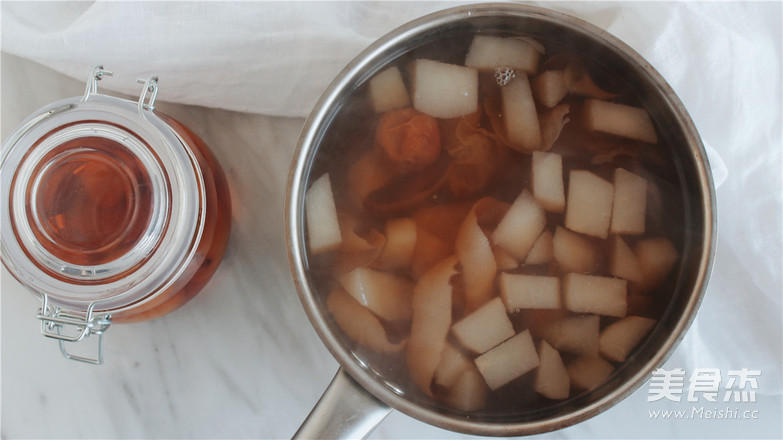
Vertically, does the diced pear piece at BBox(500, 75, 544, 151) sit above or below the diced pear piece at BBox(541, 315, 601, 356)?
above

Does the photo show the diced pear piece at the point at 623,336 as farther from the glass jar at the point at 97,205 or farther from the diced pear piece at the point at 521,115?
the glass jar at the point at 97,205

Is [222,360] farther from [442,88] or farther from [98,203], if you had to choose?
[442,88]

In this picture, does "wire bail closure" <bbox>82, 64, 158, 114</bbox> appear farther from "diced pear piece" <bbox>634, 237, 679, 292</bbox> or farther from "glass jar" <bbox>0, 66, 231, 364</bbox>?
"diced pear piece" <bbox>634, 237, 679, 292</bbox>

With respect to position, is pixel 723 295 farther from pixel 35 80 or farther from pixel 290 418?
pixel 35 80

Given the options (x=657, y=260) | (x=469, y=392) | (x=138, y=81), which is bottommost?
(x=469, y=392)

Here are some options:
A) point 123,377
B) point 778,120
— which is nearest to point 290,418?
point 123,377

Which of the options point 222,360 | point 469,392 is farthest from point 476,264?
point 222,360

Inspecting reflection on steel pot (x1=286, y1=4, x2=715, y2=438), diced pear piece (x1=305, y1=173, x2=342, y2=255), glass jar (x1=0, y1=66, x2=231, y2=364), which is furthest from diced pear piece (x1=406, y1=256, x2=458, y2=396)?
glass jar (x1=0, y1=66, x2=231, y2=364)
